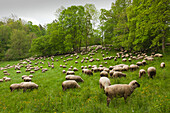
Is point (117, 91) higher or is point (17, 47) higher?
point (17, 47)

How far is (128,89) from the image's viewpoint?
5.30 metres

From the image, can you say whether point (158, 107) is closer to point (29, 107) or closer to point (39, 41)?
point (29, 107)

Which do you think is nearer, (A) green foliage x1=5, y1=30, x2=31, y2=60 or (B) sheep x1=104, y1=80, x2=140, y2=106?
(B) sheep x1=104, y1=80, x2=140, y2=106

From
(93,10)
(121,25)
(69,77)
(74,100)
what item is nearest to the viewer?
(74,100)

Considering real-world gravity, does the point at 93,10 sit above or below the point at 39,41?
above

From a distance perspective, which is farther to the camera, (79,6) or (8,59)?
(8,59)

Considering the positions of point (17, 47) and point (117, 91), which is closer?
point (117, 91)

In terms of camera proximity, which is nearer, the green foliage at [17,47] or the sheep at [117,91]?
the sheep at [117,91]

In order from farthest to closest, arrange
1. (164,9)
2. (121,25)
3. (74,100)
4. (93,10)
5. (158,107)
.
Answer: (93,10) < (121,25) < (164,9) < (74,100) < (158,107)

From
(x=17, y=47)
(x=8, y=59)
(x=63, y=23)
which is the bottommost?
(x=8, y=59)

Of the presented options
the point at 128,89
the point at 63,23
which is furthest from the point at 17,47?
the point at 128,89

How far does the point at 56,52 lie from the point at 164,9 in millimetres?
30425

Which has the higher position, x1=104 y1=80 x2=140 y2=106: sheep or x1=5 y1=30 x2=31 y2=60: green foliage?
x1=5 y1=30 x2=31 y2=60: green foliage

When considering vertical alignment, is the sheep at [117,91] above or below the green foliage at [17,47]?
below
